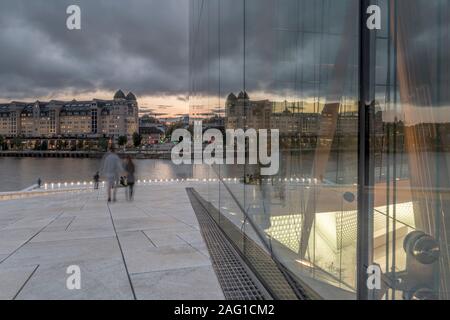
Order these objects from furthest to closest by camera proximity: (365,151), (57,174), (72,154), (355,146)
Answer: (72,154) < (57,174) < (355,146) < (365,151)

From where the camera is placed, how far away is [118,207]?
1021cm

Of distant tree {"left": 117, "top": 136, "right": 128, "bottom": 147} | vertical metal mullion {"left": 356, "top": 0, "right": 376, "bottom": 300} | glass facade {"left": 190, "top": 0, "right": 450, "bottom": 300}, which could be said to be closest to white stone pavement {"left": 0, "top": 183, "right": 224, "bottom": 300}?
glass facade {"left": 190, "top": 0, "right": 450, "bottom": 300}

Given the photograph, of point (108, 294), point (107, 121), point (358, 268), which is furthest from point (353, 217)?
point (107, 121)

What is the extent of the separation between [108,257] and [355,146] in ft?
12.0

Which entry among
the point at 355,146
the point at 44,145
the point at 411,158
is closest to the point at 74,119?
the point at 44,145

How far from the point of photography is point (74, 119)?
591ft

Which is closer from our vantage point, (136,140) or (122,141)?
(122,141)

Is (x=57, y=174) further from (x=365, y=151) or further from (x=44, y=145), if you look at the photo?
(x=44, y=145)

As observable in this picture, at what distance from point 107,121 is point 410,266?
18645cm

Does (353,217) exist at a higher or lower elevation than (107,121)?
lower

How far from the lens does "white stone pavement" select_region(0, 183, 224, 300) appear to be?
355 centimetres

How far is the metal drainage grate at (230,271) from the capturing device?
11.7 feet
